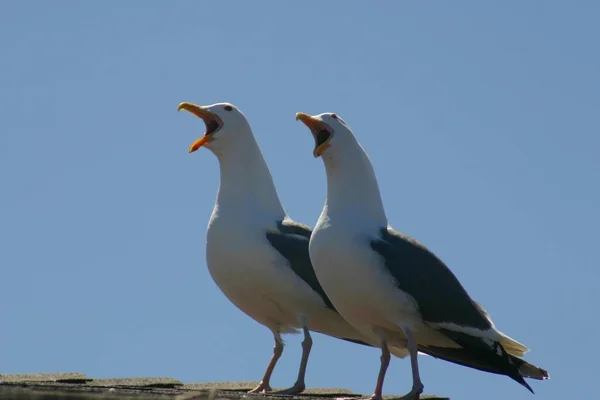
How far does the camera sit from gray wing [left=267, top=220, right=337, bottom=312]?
36.1ft

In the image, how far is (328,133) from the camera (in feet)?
35.0

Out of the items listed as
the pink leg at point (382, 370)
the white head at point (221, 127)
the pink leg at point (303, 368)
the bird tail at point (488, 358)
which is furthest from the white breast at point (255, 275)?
the bird tail at point (488, 358)

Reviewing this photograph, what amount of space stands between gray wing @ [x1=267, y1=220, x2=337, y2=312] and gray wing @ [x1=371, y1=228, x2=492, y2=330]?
4.44 feet

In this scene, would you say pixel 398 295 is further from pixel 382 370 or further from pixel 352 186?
pixel 352 186

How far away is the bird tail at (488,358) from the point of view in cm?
962

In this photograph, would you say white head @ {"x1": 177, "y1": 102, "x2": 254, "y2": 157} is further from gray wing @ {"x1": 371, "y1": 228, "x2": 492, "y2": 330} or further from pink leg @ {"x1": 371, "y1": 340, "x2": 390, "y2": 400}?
pink leg @ {"x1": 371, "y1": 340, "x2": 390, "y2": 400}

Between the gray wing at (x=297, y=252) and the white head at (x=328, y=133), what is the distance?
102 centimetres

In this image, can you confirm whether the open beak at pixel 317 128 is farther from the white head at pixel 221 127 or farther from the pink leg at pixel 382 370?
the pink leg at pixel 382 370

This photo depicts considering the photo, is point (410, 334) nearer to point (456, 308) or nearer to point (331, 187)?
point (456, 308)

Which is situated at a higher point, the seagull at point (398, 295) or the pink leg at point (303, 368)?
the seagull at point (398, 295)

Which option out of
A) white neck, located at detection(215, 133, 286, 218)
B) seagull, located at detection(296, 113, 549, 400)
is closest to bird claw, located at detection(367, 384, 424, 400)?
seagull, located at detection(296, 113, 549, 400)

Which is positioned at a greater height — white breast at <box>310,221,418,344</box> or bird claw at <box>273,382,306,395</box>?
white breast at <box>310,221,418,344</box>

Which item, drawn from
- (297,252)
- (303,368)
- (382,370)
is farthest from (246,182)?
(382,370)

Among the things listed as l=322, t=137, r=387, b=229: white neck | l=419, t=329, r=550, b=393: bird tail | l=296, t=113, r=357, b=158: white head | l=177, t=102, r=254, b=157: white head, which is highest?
l=177, t=102, r=254, b=157: white head
